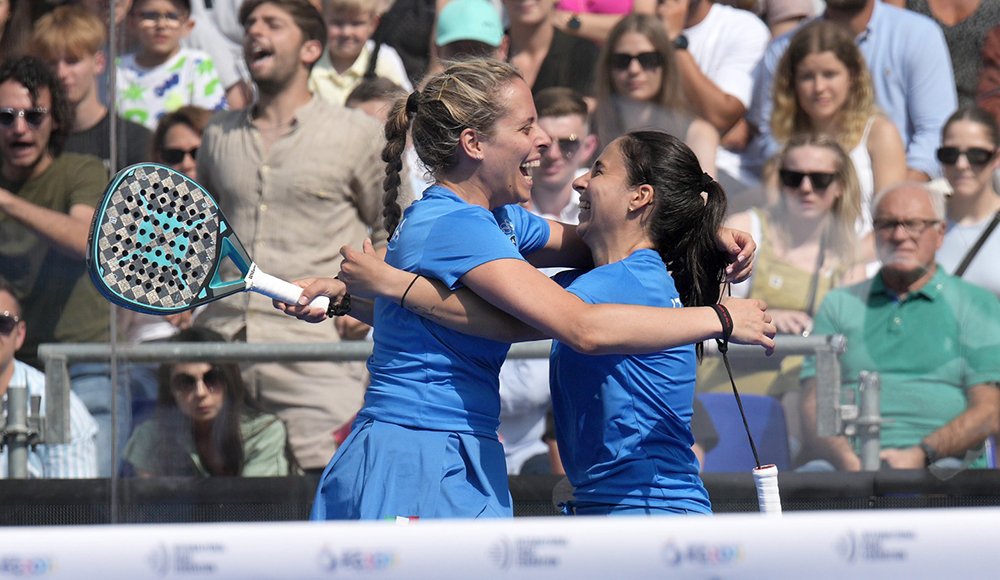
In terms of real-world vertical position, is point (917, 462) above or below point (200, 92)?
below

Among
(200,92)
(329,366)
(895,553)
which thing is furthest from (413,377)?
(200,92)

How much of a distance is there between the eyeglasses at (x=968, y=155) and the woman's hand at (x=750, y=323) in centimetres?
283

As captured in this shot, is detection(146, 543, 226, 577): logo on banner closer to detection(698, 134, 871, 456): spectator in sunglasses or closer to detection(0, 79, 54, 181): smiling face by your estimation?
detection(698, 134, 871, 456): spectator in sunglasses

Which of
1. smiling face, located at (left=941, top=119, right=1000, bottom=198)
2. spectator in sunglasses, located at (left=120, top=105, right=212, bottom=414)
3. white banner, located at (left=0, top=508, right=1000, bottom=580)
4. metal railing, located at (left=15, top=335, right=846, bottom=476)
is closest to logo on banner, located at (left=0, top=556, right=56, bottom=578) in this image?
white banner, located at (left=0, top=508, right=1000, bottom=580)

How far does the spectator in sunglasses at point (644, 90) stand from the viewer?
486cm

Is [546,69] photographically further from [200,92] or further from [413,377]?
[413,377]

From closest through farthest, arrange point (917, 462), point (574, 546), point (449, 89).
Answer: point (574, 546) < point (449, 89) < point (917, 462)

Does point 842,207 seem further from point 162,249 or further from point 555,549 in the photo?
point 555,549

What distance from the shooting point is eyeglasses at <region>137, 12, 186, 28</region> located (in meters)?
4.90

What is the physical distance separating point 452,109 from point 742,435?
2534 mm

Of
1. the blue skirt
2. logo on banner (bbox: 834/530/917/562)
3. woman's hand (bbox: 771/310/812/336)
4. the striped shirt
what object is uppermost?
logo on banner (bbox: 834/530/917/562)

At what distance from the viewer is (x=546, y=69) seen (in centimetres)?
494

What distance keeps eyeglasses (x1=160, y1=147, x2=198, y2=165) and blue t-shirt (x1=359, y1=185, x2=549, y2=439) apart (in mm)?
2566

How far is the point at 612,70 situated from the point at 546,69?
29 centimetres
